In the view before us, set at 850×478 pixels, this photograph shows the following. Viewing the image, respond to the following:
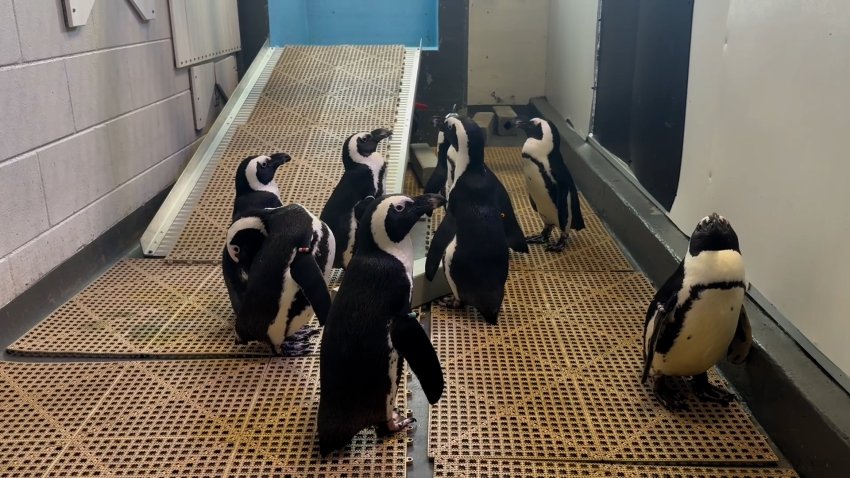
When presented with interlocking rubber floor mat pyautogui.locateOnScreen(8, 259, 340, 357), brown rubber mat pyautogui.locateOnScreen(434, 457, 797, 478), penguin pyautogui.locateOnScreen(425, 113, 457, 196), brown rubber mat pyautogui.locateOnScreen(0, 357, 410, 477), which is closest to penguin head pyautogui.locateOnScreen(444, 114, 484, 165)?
penguin pyautogui.locateOnScreen(425, 113, 457, 196)

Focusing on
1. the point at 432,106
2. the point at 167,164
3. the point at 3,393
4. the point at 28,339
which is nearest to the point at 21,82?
the point at 28,339

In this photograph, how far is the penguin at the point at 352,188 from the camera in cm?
308

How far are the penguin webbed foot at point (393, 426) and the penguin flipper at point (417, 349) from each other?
0.24m

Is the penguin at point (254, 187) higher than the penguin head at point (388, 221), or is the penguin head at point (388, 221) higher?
the penguin head at point (388, 221)

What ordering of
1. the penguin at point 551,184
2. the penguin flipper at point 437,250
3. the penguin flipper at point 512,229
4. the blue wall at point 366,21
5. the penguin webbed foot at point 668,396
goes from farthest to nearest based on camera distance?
the blue wall at point 366,21
the penguin at point 551,184
the penguin flipper at point 512,229
the penguin flipper at point 437,250
the penguin webbed foot at point 668,396

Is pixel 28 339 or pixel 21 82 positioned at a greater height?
pixel 21 82

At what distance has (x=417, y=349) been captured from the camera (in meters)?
1.89

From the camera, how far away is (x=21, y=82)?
277cm

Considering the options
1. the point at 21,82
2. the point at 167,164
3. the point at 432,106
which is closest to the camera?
the point at 21,82

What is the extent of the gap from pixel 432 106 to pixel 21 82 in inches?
151

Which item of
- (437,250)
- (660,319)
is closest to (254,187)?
(437,250)

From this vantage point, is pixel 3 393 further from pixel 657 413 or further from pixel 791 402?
pixel 791 402

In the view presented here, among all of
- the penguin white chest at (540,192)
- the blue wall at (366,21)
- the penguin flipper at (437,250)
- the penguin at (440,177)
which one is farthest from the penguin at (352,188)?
the blue wall at (366,21)

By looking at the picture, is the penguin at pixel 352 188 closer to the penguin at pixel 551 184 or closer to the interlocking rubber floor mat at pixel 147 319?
the interlocking rubber floor mat at pixel 147 319
